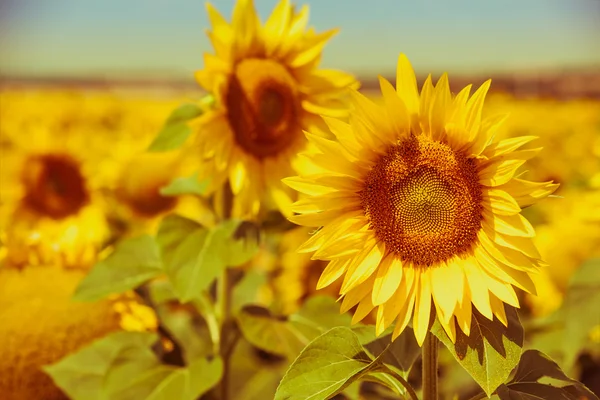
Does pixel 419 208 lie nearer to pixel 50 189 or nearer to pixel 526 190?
pixel 526 190

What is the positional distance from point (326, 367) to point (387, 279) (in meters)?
0.17

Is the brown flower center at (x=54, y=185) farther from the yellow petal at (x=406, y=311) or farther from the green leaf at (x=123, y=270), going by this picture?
the yellow petal at (x=406, y=311)

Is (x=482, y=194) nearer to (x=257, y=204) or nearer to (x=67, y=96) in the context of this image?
(x=257, y=204)

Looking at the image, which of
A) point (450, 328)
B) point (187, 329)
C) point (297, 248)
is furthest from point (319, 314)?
point (187, 329)

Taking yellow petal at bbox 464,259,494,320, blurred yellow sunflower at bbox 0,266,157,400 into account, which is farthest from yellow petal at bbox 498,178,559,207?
blurred yellow sunflower at bbox 0,266,157,400

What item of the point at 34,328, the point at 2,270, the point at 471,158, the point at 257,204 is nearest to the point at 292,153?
the point at 257,204

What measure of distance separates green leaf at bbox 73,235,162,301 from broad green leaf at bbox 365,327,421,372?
2.37 feet

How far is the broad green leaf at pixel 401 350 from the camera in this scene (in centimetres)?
127

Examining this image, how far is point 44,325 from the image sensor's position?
195cm

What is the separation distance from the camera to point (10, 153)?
2.89 metres

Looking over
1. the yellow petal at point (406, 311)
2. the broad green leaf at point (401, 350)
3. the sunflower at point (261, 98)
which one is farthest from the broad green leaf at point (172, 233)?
the yellow petal at point (406, 311)

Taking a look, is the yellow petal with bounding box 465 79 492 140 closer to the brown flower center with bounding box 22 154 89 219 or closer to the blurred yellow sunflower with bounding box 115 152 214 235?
the blurred yellow sunflower with bounding box 115 152 214 235

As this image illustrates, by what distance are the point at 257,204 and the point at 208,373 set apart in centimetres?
43

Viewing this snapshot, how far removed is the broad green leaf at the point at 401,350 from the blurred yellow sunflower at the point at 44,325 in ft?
3.05
